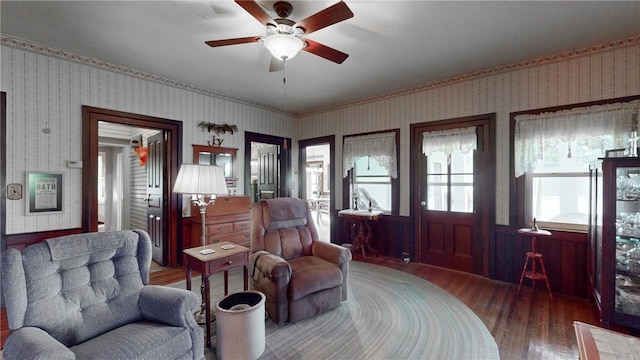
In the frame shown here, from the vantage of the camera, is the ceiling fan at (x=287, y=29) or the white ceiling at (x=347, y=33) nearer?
the ceiling fan at (x=287, y=29)

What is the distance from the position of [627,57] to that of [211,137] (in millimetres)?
5123

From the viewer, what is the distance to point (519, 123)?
11.0ft

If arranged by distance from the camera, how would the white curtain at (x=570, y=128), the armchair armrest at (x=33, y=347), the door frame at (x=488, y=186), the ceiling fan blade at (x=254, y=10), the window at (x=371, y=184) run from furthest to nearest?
the window at (x=371, y=184) → the door frame at (x=488, y=186) → the white curtain at (x=570, y=128) → the ceiling fan blade at (x=254, y=10) → the armchair armrest at (x=33, y=347)

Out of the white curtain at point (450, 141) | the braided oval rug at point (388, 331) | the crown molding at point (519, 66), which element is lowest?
the braided oval rug at point (388, 331)

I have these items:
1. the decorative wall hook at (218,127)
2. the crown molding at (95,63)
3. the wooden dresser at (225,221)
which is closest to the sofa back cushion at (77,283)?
the wooden dresser at (225,221)

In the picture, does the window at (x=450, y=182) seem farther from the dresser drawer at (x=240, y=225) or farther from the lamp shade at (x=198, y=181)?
the lamp shade at (x=198, y=181)

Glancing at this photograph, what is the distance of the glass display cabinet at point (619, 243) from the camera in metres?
2.35

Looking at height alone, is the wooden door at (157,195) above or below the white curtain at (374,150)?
below

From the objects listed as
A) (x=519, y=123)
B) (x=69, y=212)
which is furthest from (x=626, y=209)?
(x=69, y=212)

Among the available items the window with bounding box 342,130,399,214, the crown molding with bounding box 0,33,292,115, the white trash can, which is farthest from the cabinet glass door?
the crown molding with bounding box 0,33,292,115

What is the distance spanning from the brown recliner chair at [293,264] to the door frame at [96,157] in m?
1.77

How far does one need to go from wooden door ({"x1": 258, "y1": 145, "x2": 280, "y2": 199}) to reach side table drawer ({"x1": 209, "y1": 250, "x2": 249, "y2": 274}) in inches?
122

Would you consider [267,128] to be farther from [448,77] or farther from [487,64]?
[487,64]

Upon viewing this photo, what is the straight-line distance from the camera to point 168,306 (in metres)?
1.73
